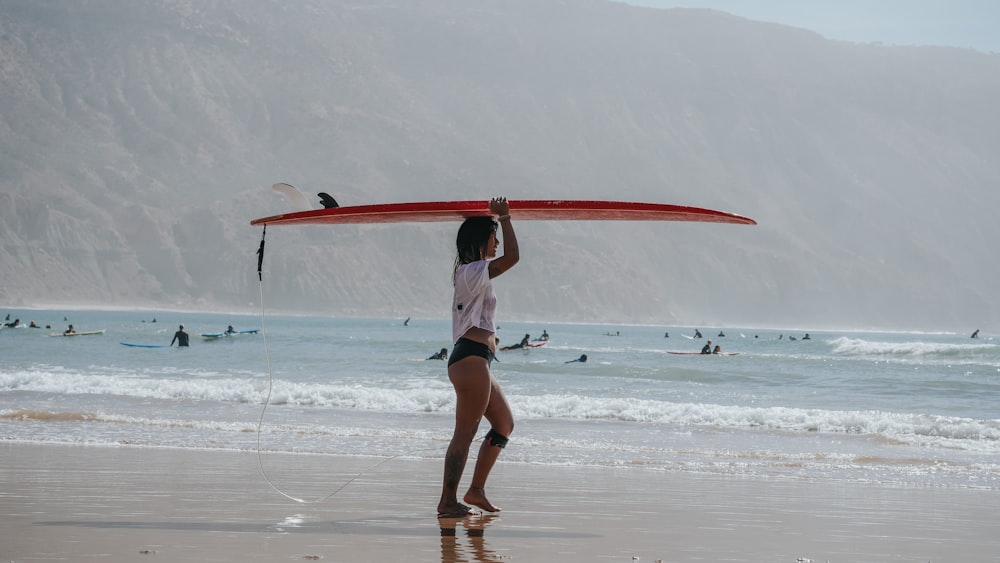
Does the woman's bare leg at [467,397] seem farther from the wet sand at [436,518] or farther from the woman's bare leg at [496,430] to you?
the wet sand at [436,518]

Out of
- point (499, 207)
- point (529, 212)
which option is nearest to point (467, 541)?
point (499, 207)

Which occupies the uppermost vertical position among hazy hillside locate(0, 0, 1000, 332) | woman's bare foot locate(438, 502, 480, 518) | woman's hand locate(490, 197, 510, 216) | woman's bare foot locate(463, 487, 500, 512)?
hazy hillside locate(0, 0, 1000, 332)

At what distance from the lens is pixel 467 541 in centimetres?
577

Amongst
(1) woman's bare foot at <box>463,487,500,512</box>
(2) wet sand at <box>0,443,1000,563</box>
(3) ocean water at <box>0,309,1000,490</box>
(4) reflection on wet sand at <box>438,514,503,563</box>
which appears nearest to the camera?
(4) reflection on wet sand at <box>438,514,503,563</box>

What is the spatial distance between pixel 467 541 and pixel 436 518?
0.88 meters

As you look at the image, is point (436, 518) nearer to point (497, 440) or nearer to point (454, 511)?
point (454, 511)

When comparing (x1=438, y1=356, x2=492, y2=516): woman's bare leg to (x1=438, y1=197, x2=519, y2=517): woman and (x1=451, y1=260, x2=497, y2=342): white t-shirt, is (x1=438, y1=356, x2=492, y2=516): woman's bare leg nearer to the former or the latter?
(x1=438, y1=197, x2=519, y2=517): woman

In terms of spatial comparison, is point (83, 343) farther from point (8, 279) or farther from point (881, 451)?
point (8, 279)

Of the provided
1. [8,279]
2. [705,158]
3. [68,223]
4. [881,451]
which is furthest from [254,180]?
[881,451]

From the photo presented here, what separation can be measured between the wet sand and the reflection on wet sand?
15mm

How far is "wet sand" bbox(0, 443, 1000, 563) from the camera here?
5547 mm

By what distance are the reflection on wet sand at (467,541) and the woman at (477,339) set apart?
26cm

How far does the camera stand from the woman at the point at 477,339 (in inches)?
240

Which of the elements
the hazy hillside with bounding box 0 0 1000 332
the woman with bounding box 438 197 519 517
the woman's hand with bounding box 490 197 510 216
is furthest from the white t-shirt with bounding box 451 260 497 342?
the hazy hillside with bounding box 0 0 1000 332
